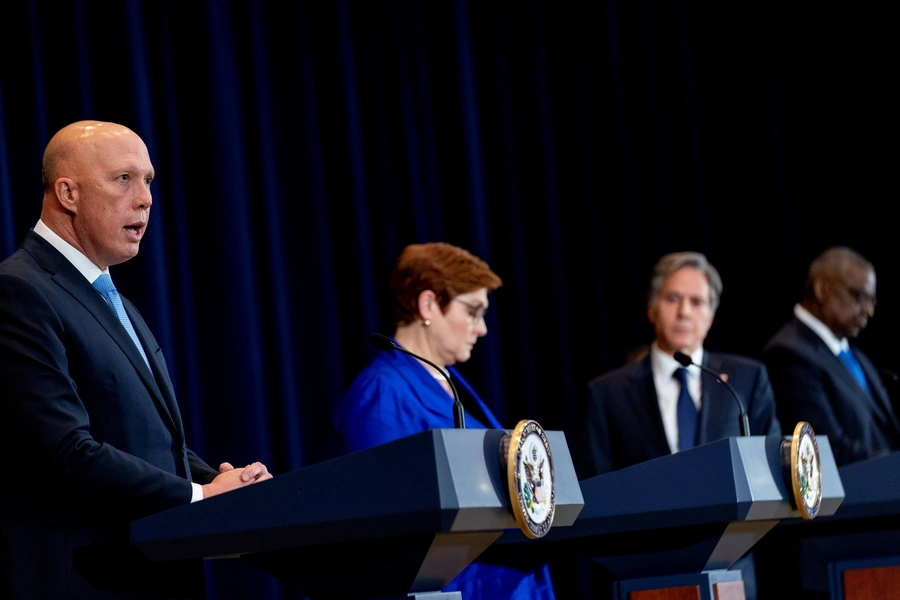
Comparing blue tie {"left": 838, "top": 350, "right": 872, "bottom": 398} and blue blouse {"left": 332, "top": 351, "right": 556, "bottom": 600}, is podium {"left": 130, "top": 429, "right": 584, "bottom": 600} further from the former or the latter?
blue tie {"left": 838, "top": 350, "right": 872, "bottom": 398}

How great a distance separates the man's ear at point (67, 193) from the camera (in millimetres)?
2162

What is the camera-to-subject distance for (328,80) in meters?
4.29

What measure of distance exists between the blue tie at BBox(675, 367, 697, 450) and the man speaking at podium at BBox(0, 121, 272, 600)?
2.00m

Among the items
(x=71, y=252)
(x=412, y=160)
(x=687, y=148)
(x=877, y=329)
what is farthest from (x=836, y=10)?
(x=71, y=252)

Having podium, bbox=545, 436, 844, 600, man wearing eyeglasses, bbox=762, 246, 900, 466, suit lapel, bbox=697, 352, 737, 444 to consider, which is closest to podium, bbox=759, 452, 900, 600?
podium, bbox=545, 436, 844, 600

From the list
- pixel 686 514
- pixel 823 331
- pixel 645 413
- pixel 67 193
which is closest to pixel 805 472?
pixel 686 514

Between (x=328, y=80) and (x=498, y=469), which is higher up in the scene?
(x=328, y=80)

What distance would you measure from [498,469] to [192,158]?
2.30m

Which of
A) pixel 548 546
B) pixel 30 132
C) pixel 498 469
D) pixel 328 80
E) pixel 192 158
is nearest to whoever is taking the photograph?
pixel 498 469

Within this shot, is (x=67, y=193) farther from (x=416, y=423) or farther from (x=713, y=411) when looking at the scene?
(x=713, y=411)

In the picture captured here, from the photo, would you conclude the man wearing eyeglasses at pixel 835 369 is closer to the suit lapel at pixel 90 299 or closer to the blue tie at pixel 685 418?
the blue tie at pixel 685 418

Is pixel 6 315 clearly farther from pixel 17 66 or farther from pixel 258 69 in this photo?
pixel 258 69

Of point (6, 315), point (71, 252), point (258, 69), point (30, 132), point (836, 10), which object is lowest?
point (6, 315)

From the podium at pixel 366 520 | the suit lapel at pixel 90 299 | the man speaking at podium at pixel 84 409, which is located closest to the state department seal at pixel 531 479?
the podium at pixel 366 520
